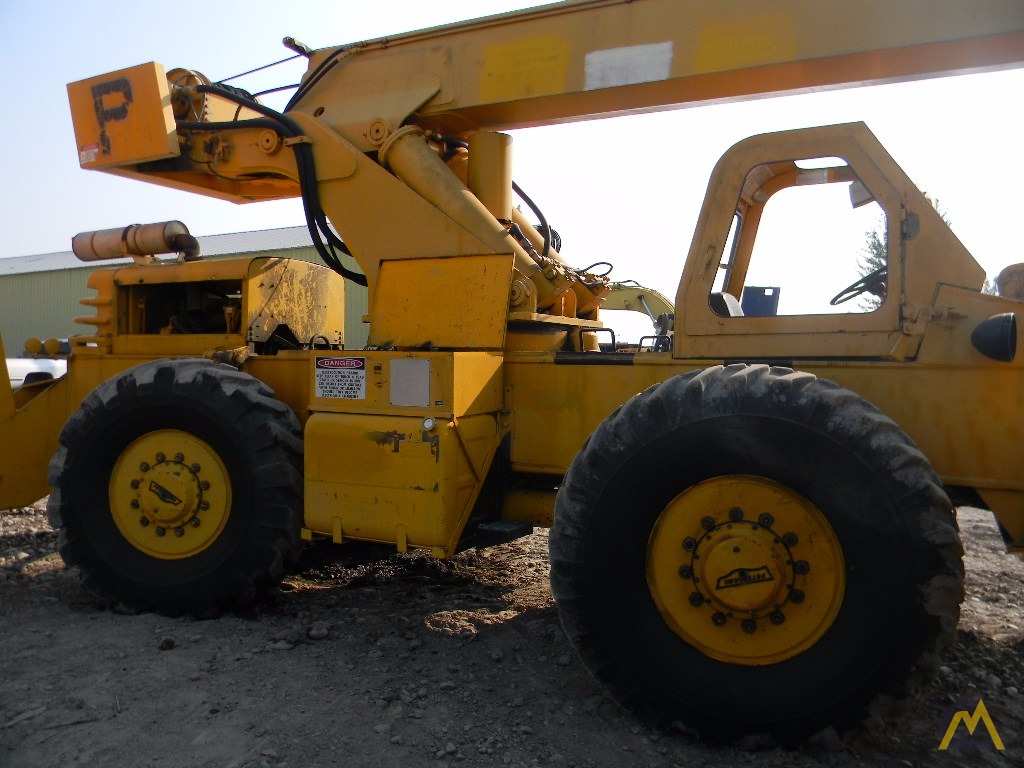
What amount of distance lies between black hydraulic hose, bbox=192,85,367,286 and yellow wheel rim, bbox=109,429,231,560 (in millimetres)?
1401

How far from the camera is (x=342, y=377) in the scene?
407cm

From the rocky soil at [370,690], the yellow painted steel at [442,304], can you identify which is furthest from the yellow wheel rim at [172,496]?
the yellow painted steel at [442,304]

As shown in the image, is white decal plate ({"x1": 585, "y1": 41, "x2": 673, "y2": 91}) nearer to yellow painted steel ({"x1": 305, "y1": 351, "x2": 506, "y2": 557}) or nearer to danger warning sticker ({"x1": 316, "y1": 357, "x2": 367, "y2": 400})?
yellow painted steel ({"x1": 305, "y1": 351, "x2": 506, "y2": 557})

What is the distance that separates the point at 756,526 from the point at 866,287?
4.49 feet

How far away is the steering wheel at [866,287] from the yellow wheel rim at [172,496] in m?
3.13

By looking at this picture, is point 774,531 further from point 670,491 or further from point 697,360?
point 697,360

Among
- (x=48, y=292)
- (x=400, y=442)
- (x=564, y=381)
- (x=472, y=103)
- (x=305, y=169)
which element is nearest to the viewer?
(x=400, y=442)

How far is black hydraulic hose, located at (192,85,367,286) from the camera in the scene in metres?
4.74

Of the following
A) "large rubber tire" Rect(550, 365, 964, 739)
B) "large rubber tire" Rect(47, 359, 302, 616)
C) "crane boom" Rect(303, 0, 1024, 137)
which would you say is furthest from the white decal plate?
"large rubber tire" Rect(47, 359, 302, 616)

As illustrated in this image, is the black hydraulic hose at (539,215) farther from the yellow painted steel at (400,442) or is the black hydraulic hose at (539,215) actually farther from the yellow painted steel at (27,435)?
the yellow painted steel at (27,435)

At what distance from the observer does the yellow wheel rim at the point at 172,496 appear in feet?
13.7

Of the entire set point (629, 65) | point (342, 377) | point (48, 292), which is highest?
point (629, 65)

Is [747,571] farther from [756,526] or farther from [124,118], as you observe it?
[124,118]

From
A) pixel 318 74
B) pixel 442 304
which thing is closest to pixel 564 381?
pixel 442 304
